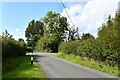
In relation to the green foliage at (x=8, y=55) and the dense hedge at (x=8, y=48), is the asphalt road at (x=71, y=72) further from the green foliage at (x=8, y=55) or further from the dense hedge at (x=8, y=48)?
the dense hedge at (x=8, y=48)

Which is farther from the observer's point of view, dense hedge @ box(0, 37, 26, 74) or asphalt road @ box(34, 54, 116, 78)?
dense hedge @ box(0, 37, 26, 74)

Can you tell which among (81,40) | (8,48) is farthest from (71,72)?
(81,40)

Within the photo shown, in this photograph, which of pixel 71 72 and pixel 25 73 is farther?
pixel 71 72

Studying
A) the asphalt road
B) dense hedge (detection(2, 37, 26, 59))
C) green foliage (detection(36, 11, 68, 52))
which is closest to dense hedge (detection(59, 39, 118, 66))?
the asphalt road

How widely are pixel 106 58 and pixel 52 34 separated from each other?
7914 cm

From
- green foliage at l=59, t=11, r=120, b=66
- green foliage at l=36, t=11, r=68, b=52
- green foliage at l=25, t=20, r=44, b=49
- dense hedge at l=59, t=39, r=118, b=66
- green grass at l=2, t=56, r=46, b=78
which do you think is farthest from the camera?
green foliage at l=25, t=20, r=44, b=49

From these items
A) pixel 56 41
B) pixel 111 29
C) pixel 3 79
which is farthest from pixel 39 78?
pixel 56 41

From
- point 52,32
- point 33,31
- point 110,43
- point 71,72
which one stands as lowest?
point 71,72

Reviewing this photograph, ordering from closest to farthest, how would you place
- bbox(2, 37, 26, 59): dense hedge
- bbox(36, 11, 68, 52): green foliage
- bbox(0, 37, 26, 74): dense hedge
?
bbox(0, 37, 26, 74): dense hedge → bbox(2, 37, 26, 59): dense hedge → bbox(36, 11, 68, 52): green foliage

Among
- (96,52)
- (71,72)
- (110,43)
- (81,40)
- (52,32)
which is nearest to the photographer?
(71,72)

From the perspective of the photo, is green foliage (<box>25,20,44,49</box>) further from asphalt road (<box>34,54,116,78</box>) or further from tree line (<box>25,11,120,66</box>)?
asphalt road (<box>34,54,116,78</box>)

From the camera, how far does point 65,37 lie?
116 metres

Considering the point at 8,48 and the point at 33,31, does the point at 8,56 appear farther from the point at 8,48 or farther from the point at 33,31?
the point at 33,31

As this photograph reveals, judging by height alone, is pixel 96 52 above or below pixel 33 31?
below
